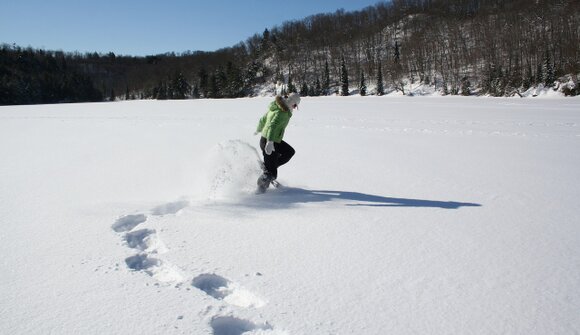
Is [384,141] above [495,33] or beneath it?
beneath

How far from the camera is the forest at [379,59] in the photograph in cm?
5750

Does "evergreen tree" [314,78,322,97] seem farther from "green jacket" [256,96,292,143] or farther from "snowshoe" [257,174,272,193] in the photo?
"snowshoe" [257,174,272,193]

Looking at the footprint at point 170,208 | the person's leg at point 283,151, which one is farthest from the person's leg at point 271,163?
the footprint at point 170,208

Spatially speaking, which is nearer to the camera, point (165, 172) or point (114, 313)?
point (114, 313)

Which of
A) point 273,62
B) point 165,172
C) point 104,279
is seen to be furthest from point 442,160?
point 273,62

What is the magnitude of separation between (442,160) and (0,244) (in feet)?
23.5

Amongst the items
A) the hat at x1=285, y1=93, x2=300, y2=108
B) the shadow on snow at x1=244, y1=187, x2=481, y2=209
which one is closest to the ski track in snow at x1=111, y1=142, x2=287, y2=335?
the shadow on snow at x1=244, y1=187, x2=481, y2=209

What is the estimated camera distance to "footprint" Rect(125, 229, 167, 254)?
3484mm

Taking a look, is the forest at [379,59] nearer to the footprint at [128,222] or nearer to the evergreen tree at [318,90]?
the evergreen tree at [318,90]

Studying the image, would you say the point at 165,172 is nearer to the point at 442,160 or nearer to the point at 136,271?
the point at 136,271

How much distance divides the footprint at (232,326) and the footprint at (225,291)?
Answer: 177 millimetres

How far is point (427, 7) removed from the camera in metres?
111

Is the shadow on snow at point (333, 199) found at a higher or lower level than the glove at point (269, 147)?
lower

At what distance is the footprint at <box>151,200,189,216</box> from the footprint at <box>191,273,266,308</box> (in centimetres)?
177
